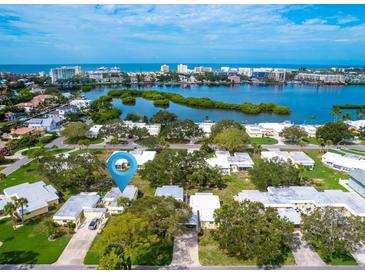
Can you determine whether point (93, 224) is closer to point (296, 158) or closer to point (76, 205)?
point (76, 205)

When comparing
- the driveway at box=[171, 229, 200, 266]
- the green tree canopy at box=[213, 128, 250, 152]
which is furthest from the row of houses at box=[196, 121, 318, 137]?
the driveway at box=[171, 229, 200, 266]

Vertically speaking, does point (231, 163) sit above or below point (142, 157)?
below

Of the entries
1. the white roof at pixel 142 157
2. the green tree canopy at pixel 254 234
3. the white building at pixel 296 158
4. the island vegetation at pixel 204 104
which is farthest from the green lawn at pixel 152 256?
the island vegetation at pixel 204 104

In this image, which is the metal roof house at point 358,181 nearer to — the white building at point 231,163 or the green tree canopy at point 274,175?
the green tree canopy at point 274,175

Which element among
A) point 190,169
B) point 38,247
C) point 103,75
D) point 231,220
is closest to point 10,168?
point 38,247

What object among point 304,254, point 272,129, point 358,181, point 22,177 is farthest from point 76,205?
point 272,129

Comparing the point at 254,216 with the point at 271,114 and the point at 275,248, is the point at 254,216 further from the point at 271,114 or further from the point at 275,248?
the point at 271,114
